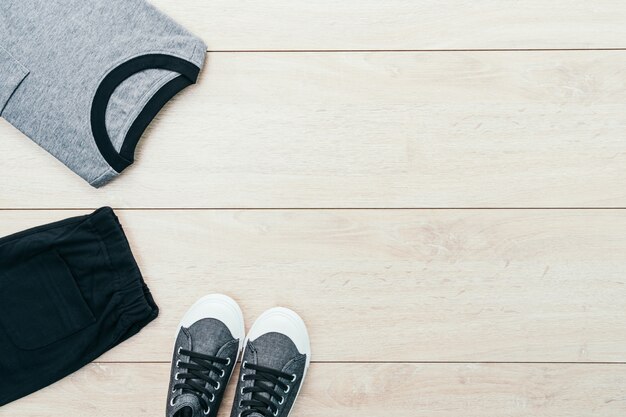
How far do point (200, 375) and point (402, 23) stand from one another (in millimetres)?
615

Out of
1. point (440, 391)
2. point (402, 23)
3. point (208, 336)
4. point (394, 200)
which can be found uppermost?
point (402, 23)

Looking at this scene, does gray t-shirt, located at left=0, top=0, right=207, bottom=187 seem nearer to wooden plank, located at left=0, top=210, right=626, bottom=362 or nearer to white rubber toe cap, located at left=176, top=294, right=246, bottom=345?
wooden plank, located at left=0, top=210, right=626, bottom=362

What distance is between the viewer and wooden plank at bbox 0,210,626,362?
81cm

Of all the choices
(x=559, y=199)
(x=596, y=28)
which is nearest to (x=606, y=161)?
(x=559, y=199)

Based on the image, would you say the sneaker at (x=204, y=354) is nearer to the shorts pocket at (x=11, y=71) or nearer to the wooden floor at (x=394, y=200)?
the wooden floor at (x=394, y=200)

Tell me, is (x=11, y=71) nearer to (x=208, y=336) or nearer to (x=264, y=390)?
(x=208, y=336)

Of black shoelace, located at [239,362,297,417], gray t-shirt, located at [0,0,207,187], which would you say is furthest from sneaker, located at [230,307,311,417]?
gray t-shirt, located at [0,0,207,187]

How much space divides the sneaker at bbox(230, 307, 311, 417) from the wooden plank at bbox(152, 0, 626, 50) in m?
0.42

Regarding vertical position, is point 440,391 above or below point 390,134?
below

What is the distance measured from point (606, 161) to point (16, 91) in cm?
86

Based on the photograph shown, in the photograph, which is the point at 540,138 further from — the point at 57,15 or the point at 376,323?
the point at 57,15

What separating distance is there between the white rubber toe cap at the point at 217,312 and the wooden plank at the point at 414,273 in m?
0.03

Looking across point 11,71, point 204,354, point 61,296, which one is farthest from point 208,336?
point 11,71

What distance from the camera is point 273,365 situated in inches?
32.3
